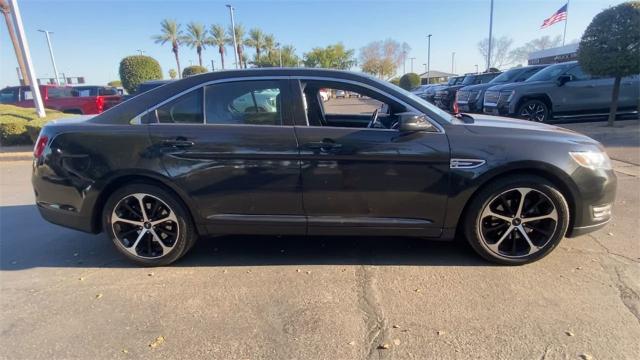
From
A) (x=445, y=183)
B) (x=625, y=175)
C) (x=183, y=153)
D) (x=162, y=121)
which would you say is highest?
(x=162, y=121)

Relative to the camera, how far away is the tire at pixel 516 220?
3.09 meters

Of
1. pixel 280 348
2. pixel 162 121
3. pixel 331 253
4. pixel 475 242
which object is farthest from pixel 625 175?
pixel 162 121

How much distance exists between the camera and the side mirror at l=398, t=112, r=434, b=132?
295 centimetres

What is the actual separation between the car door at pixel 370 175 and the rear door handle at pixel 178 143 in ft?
3.00

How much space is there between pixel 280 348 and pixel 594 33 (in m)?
10.7

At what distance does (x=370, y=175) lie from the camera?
10.1 feet

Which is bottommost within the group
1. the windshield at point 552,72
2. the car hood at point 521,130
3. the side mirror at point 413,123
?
the car hood at point 521,130

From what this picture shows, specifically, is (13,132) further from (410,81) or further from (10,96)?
(410,81)

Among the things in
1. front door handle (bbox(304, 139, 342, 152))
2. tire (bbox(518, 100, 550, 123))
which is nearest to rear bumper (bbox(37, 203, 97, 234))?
front door handle (bbox(304, 139, 342, 152))

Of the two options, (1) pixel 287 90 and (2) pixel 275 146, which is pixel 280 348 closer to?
(2) pixel 275 146

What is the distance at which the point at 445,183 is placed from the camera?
307cm

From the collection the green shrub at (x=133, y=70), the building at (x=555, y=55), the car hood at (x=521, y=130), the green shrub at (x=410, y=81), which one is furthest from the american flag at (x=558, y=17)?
the car hood at (x=521, y=130)

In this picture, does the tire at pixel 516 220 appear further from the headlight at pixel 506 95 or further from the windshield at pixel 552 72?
the windshield at pixel 552 72

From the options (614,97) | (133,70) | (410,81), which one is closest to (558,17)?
(410,81)
